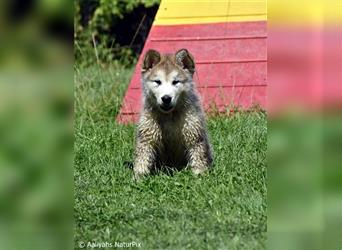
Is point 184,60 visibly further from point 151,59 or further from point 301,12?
point 301,12

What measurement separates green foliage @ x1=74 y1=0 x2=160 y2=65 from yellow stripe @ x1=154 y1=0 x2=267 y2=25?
6.32ft

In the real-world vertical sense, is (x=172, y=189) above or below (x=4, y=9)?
below

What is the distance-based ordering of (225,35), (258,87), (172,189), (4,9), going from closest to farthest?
(4,9), (172,189), (258,87), (225,35)

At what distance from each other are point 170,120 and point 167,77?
1.03ft

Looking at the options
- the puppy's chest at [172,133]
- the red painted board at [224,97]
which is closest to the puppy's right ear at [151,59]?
the puppy's chest at [172,133]

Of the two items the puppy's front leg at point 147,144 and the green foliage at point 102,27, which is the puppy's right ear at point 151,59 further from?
the green foliage at point 102,27

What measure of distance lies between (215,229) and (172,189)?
2.41ft

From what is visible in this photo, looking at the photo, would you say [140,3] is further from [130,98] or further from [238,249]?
[238,249]

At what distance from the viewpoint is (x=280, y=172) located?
3.50 meters

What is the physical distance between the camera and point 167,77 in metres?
4.82

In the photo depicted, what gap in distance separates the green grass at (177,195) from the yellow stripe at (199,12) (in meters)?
1.06

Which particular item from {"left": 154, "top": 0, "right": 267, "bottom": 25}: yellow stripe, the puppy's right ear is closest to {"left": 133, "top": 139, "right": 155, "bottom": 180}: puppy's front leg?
the puppy's right ear

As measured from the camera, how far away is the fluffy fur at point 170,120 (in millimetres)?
4844

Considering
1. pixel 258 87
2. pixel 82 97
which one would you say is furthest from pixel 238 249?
pixel 82 97
